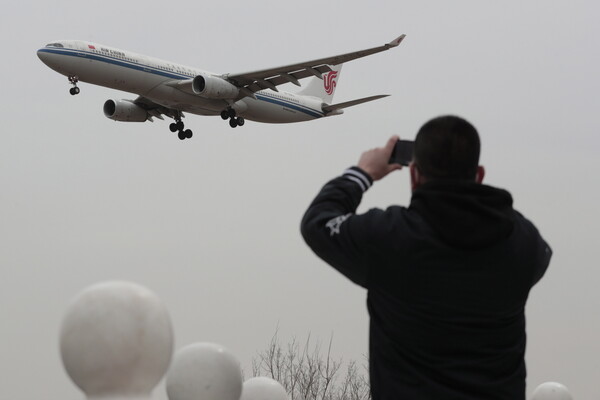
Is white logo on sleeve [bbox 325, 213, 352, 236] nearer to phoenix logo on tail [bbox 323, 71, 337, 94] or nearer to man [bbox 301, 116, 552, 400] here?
man [bbox 301, 116, 552, 400]

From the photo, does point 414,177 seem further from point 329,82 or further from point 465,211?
point 329,82

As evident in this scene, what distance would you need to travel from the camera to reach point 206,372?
8.89 ft

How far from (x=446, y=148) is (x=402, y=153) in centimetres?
18

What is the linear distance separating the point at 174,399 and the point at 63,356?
930 millimetres

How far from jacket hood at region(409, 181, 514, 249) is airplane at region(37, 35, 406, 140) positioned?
31.2m

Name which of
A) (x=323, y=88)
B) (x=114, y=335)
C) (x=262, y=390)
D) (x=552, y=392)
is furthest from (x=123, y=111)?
(x=114, y=335)

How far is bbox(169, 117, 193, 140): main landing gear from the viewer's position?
127ft

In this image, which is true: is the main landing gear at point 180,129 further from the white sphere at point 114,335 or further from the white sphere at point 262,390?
the white sphere at point 114,335

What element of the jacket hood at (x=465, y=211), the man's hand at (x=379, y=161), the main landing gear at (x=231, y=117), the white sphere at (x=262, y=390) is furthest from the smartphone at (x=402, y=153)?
the main landing gear at (x=231, y=117)

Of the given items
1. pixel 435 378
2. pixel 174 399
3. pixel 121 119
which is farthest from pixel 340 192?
pixel 121 119

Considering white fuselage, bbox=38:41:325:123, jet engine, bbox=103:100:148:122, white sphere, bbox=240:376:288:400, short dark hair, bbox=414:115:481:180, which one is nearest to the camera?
short dark hair, bbox=414:115:481:180

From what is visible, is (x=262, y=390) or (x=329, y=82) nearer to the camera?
(x=262, y=390)

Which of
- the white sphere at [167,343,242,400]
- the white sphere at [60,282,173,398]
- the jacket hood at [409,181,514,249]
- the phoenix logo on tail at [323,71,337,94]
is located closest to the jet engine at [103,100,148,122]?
the phoenix logo on tail at [323,71,337,94]

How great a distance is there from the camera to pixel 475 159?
2584 mm
